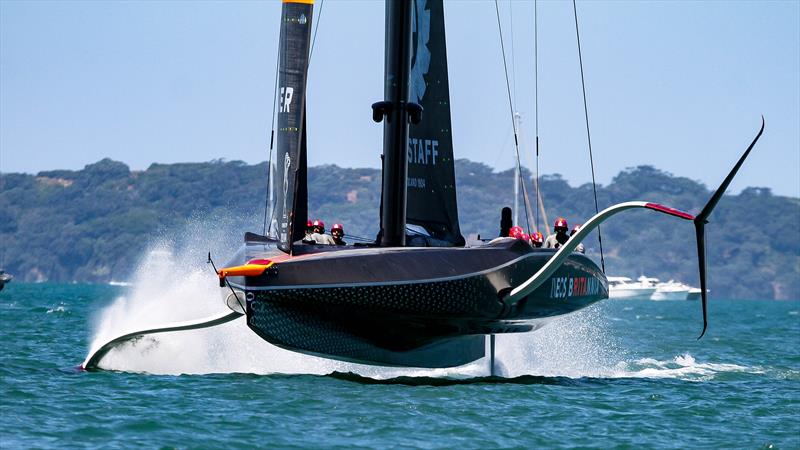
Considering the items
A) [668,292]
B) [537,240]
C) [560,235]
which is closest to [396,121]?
[560,235]

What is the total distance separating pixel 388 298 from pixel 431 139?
3157mm

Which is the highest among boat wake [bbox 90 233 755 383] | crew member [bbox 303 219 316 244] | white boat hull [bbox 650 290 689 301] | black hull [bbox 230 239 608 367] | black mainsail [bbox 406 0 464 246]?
black mainsail [bbox 406 0 464 246]

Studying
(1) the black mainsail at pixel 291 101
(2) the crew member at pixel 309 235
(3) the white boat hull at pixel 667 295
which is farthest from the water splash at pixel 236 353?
(3) the white boat hull at pixel 667 295

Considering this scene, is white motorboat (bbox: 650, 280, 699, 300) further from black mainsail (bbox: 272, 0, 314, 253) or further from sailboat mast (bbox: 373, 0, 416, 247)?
sailboat mast (bbox: 373, 0, 416, 247)

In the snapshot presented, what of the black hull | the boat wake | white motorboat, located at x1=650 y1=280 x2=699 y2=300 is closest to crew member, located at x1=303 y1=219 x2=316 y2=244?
the boat wake

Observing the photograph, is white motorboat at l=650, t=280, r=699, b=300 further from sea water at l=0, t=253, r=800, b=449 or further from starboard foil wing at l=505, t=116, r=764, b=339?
starboard foil wing at l=505, t=116, r=764, b=339

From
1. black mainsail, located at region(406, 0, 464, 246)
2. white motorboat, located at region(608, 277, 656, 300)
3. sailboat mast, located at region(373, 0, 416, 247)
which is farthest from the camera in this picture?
white motorboat, located at region(608, 277, 656, 300)

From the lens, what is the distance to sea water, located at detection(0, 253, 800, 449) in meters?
10.0

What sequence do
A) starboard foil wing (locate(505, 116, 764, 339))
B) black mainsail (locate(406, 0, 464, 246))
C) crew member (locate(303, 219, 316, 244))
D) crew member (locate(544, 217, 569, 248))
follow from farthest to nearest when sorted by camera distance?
crew member (locate(544, 217, 569, 248)), black mainsail (locate(406, 0, 464, 246)), crew member (locate(303, 219, 316, 244)), starboard foil wing (locate(505, 116, 764, 339))

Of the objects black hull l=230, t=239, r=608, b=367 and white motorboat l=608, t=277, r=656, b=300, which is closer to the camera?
black hull l=230, t=239, r=608, b=367

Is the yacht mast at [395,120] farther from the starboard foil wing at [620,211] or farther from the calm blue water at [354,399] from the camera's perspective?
the calm blue water at [354,399]

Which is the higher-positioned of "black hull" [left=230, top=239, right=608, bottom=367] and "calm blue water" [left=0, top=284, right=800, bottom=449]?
"black hull" [left=230, top=239, right=608, bottom=367]

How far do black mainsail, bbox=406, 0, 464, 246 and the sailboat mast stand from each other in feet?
3.79

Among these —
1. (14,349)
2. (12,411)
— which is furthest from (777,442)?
(14,349)
